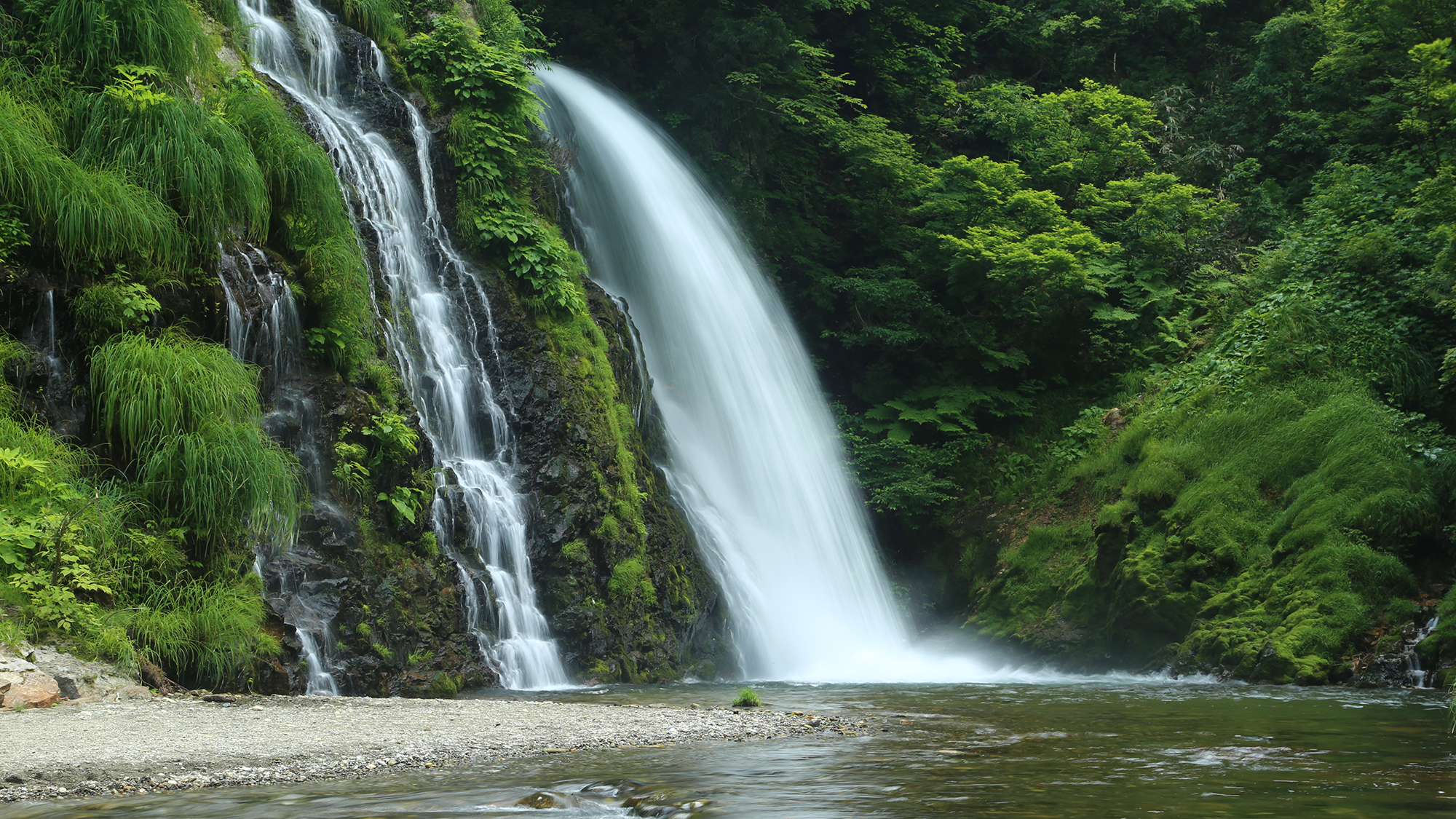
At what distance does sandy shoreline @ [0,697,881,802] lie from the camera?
5.02 metres

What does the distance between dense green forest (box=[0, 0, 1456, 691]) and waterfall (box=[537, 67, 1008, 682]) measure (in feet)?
4.38

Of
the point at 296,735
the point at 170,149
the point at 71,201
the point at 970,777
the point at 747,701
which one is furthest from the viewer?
the point at 170,149

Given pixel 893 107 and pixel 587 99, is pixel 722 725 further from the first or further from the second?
pixel 893 107

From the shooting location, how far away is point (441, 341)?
12797 millimetres

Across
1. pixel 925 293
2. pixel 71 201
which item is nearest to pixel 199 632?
pixel 71 201

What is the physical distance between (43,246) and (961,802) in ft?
27.4

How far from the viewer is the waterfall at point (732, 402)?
15586 mm

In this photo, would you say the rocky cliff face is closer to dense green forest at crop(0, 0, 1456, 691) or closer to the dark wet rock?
dense green forest at crop(0, 0, 1456, 691)

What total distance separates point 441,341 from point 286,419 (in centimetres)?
313

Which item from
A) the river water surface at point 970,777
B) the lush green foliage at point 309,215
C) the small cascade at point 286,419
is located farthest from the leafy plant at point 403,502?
the river water surface at point 970,777

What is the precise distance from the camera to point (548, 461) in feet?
42.0

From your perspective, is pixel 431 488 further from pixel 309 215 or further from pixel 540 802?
pixel 540 802

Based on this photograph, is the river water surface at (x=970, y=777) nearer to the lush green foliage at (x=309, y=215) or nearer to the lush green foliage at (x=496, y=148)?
the lush green foliage at (x=309, y=215)

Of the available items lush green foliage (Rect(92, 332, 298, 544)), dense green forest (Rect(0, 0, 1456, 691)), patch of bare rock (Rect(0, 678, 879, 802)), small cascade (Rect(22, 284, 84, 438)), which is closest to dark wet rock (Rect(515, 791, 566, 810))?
patch of bare rock (Rect(0, 678, 879, 802))
